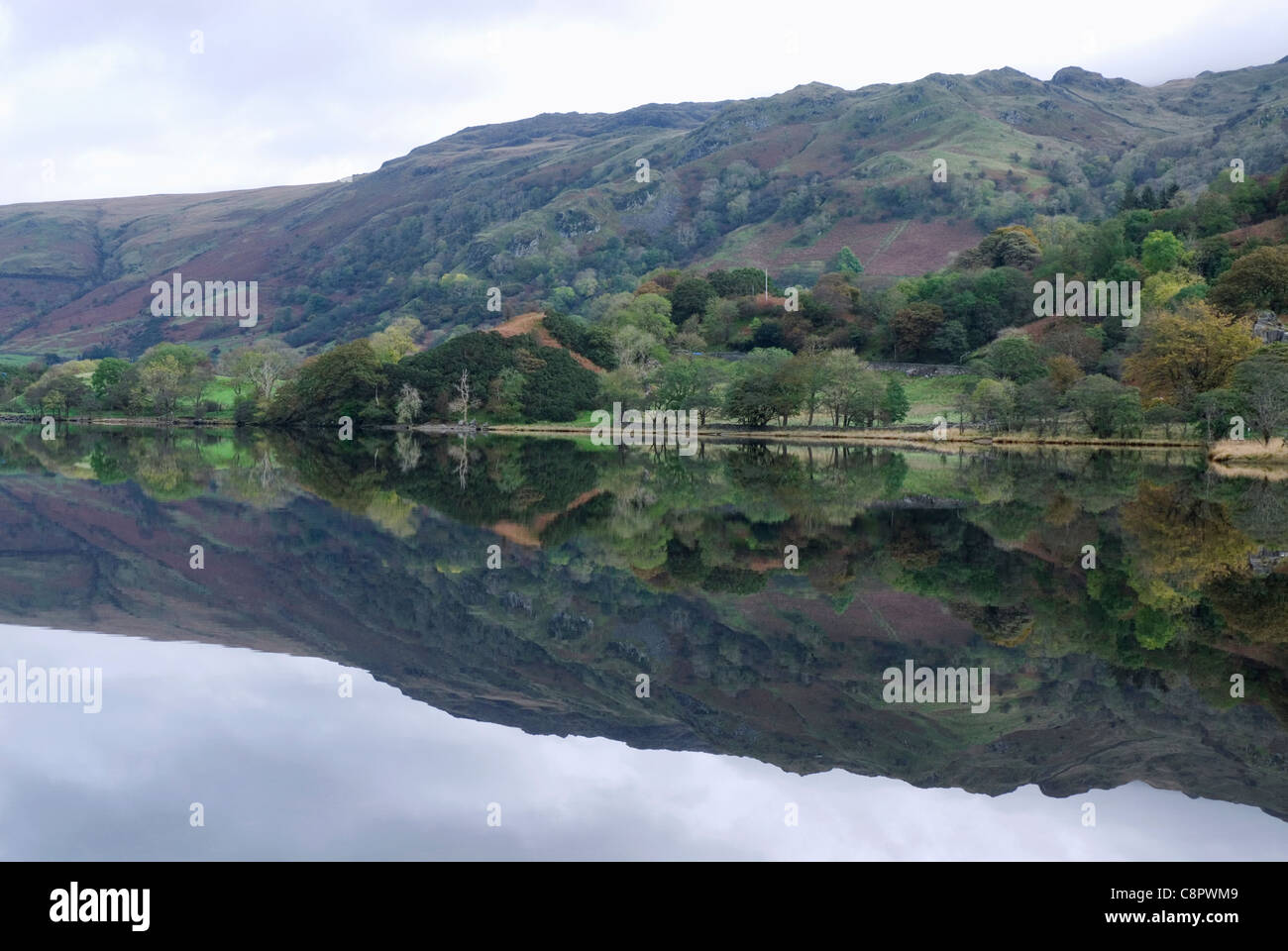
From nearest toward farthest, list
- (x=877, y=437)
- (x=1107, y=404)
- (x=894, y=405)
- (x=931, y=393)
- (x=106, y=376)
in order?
(x=1107, y=404), (x=877, y=437), (x=894, y=405), (x=931, y=393), (x=106, y=376)

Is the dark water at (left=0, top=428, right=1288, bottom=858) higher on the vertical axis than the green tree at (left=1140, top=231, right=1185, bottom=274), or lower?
lower

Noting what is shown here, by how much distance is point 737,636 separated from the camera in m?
14.2

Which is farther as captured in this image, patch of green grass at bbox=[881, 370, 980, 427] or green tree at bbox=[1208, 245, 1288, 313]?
patch of green grass at bbox=[881, 370, 980, 427]

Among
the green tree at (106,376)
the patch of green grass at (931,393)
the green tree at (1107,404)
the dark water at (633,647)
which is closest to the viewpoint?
the dark water at (633,647)

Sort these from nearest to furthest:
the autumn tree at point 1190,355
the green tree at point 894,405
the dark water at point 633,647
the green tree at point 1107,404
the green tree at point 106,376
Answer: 1. the dark water at point 633,647
2. the autumn tree at point 1190,355
3. the green tree at point 1107,404
4. the green tree at point 894,405
5. the green tree at point 106,376

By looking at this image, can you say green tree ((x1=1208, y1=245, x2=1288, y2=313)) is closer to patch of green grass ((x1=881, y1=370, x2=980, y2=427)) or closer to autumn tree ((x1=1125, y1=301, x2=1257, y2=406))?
autumn tree ((x1=1125, y1=301, x2=1257, y2=406))

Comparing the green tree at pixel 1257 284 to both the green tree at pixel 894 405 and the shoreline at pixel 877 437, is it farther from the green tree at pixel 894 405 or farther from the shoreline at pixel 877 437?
the green tree at pixel 894 405

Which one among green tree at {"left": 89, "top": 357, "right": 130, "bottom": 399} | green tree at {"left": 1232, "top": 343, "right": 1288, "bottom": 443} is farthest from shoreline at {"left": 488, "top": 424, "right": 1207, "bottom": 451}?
green tree at {"left": 89, "top": 357, "right": 130, "bottom": 399}

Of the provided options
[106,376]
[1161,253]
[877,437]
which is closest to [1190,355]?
[877,437]

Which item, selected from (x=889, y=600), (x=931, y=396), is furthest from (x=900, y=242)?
(x=889, y=600)

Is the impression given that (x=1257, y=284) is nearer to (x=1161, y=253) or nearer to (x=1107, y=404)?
(x=1107, y=404)

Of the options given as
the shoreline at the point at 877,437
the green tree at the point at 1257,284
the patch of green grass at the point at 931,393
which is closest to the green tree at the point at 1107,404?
the shoreline at the point at 877,437
